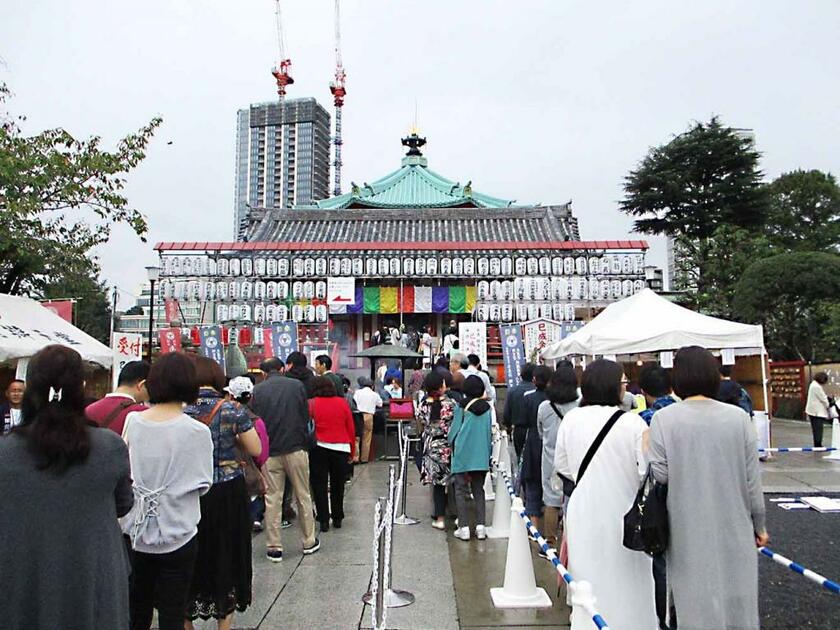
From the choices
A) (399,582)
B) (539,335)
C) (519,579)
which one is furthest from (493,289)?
(519,579)

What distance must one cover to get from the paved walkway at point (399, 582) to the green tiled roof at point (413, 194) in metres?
24.5

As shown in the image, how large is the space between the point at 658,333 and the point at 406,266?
13.8 metres

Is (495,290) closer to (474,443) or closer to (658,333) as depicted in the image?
(658,333)

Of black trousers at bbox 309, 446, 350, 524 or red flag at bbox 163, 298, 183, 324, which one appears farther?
red flag at bbox 163, 298, 183, 324

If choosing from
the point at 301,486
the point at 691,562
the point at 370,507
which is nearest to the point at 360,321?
the point at 370,507

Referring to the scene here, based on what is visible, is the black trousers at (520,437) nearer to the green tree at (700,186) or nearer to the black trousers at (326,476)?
the black trousers at (326,476)

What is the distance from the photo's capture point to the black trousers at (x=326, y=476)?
6.36 meters

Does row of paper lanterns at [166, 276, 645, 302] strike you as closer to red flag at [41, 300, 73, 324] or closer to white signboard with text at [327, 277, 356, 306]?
white signboard with text at [327, 277, 356, 306]

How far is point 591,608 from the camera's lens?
2.64m

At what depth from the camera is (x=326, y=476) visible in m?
6.49

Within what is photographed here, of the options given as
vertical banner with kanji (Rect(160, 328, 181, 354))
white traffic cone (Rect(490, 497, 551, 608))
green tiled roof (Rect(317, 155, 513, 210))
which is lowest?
white traffic cone (Rect(490, 497, 551, 608))

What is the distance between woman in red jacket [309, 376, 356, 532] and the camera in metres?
6.34

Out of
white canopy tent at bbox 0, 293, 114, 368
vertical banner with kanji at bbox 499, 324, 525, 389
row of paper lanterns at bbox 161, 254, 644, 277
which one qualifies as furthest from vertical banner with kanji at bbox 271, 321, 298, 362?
row of paper lanterns at bbox 161, 254, 644, 277

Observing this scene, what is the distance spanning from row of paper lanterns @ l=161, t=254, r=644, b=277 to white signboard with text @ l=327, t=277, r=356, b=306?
1000 mm
